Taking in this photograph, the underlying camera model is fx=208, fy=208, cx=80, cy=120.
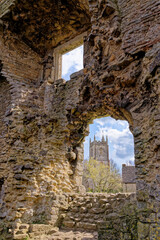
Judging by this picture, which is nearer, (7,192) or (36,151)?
(7,192)

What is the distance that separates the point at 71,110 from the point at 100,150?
2084 inches

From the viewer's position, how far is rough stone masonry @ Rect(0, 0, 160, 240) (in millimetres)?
3834

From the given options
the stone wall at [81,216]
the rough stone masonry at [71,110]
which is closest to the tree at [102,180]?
the rough stone masonry at [71,110]

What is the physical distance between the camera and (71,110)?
300 inches

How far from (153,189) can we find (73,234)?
3.45m

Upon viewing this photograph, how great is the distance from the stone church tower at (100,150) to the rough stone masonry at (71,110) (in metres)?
50.0

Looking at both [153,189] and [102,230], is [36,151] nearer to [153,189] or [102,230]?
[102,230]

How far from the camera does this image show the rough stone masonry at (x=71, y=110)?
3834 mm

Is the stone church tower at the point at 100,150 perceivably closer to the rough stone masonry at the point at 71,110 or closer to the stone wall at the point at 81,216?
the rough stone masonry at the point at 71,110

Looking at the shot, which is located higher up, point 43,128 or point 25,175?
point 43,128

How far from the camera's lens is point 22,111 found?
8.17 m

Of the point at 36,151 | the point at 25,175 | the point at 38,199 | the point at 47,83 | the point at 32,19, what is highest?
the point at 32,19

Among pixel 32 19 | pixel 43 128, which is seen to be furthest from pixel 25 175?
pixel 32 19

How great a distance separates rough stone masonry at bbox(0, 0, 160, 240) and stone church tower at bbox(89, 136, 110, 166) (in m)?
50.0
